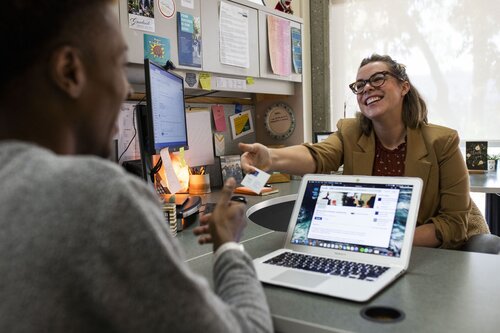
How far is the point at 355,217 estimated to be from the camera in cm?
106

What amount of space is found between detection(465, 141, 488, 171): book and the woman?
1.12 meters

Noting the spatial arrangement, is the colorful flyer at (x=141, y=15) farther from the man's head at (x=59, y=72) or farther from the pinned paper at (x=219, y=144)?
the man's head at (x=59, y=72)

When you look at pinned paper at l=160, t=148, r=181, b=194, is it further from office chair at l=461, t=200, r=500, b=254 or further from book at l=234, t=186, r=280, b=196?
office chair at l=461, t=200, r=500, b=254

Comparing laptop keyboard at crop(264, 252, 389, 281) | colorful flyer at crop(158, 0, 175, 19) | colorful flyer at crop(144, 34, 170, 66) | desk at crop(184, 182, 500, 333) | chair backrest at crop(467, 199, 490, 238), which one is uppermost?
colorful flyer at crop(158, 0, 175, 19)

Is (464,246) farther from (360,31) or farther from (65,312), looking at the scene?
(360,31)

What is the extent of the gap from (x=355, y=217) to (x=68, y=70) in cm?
78

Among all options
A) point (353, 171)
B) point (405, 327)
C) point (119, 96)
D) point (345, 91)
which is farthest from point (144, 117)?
point (345, 91)

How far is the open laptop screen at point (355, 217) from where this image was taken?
1.01 metres

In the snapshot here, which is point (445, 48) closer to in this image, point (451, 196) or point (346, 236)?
point (451, 196)

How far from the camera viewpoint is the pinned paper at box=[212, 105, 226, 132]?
2369 mm

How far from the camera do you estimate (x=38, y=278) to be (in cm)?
41

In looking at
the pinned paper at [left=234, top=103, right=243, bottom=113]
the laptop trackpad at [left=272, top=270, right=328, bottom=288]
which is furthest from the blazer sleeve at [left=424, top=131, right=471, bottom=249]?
the pinned paper at [left=234, top=103, right=243, bottom=113]

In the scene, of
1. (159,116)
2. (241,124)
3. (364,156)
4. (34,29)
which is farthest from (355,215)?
(241,124)

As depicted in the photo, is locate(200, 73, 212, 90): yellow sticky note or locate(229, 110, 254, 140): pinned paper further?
locate(229, 110, 254, 140): pinned paper
